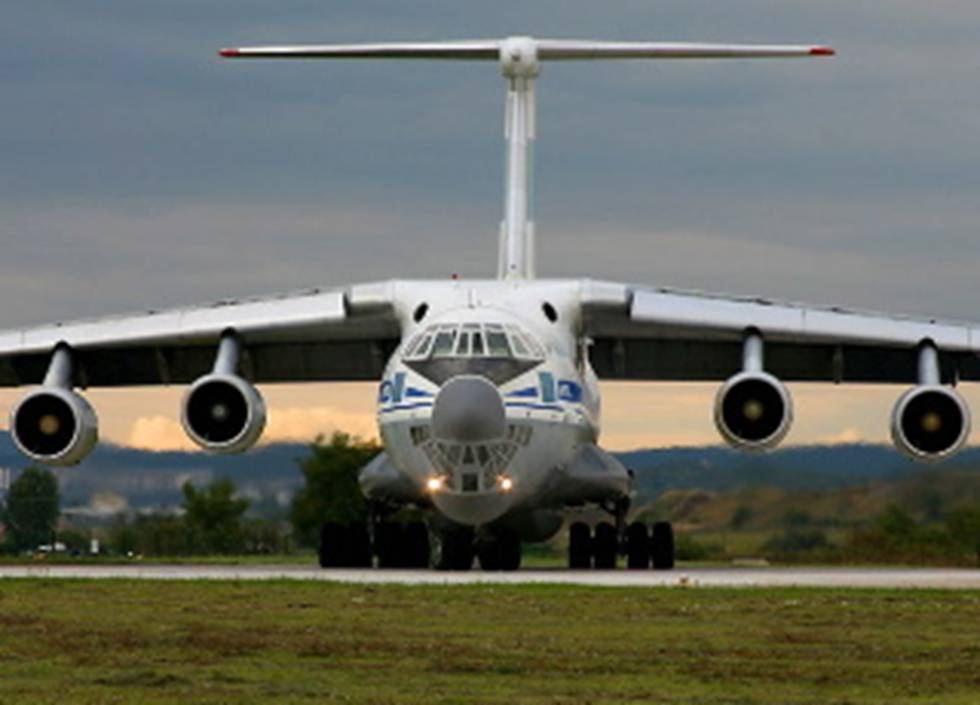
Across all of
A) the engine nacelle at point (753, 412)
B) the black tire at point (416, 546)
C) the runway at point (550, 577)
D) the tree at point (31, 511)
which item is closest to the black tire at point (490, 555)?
the runway at point (550, 577)

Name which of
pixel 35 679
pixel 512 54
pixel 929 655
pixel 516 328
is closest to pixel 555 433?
pixel 516 328

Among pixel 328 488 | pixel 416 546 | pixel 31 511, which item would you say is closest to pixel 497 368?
pixel 416 546

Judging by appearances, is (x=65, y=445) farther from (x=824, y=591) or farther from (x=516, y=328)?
(x=824, y=591)

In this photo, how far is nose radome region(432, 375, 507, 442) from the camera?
21375mm

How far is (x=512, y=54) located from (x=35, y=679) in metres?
18.9

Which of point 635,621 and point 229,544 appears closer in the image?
point 635,621

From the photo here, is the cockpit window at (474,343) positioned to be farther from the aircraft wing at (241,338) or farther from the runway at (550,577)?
the aircraft wing at (241,338)

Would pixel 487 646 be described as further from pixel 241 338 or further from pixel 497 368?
pixel 241 338

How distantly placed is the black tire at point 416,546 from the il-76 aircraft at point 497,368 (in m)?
0.02

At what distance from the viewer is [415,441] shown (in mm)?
22312

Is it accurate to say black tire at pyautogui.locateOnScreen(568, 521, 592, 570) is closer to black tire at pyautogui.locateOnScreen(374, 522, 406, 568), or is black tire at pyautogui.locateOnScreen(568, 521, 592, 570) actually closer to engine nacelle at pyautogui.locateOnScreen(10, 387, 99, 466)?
black tire at pyautogui.locateOnScreen(374, 522, 406, 568)

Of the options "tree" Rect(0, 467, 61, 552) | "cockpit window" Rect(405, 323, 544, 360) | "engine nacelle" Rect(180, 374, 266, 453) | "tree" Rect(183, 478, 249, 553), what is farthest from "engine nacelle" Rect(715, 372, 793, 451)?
"tree" Rect(0, 467, 61, 552)

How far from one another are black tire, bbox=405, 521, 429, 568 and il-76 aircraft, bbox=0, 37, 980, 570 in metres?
0.02

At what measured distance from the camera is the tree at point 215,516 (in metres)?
30.0
